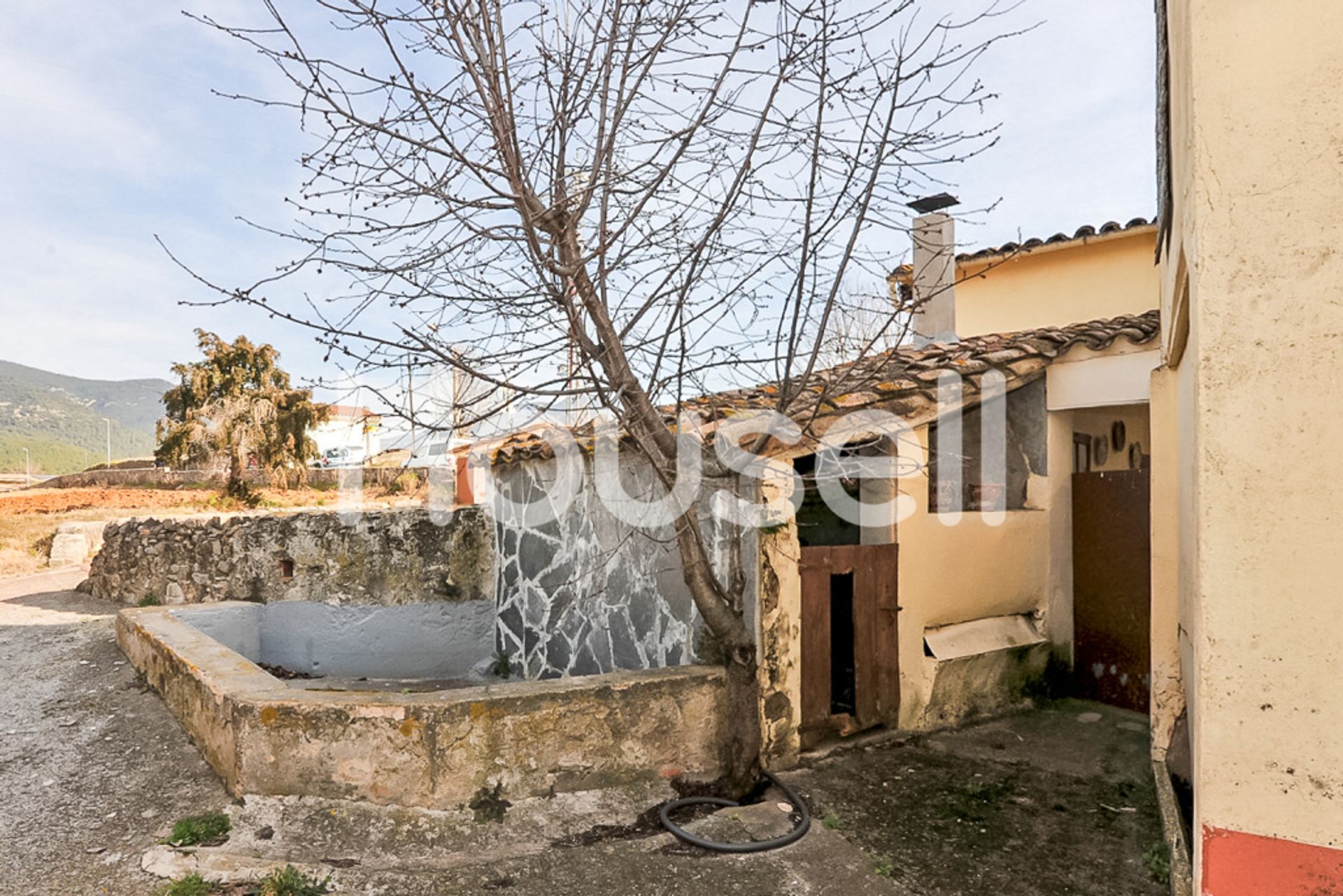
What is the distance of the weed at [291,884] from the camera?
3359 mm

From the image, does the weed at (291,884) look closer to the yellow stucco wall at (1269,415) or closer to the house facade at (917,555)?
the house facade at (917,555)

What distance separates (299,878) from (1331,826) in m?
3.69

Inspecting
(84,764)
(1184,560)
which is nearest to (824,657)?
(1184,560)

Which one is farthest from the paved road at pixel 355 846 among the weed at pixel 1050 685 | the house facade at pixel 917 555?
the weed at pixel 1050 685

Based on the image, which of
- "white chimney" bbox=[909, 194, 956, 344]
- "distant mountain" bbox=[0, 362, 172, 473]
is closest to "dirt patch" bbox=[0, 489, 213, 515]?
"white chimney" bbox=[909, 194, 956, 344]

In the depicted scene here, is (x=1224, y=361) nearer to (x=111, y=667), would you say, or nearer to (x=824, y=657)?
(x=824, y=657)

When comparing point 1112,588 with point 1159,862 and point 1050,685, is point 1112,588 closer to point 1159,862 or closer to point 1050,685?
point 1050,685

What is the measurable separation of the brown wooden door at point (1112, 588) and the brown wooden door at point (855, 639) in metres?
2.04

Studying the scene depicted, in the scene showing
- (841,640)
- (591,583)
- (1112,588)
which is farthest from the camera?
(591,583)

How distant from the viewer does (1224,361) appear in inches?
99.4

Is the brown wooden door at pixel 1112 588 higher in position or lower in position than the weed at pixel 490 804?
higher

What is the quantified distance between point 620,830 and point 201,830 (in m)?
1.98

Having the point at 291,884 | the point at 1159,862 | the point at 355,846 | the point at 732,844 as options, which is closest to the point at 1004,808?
the point at 1159,862

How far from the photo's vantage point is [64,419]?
127 meters
